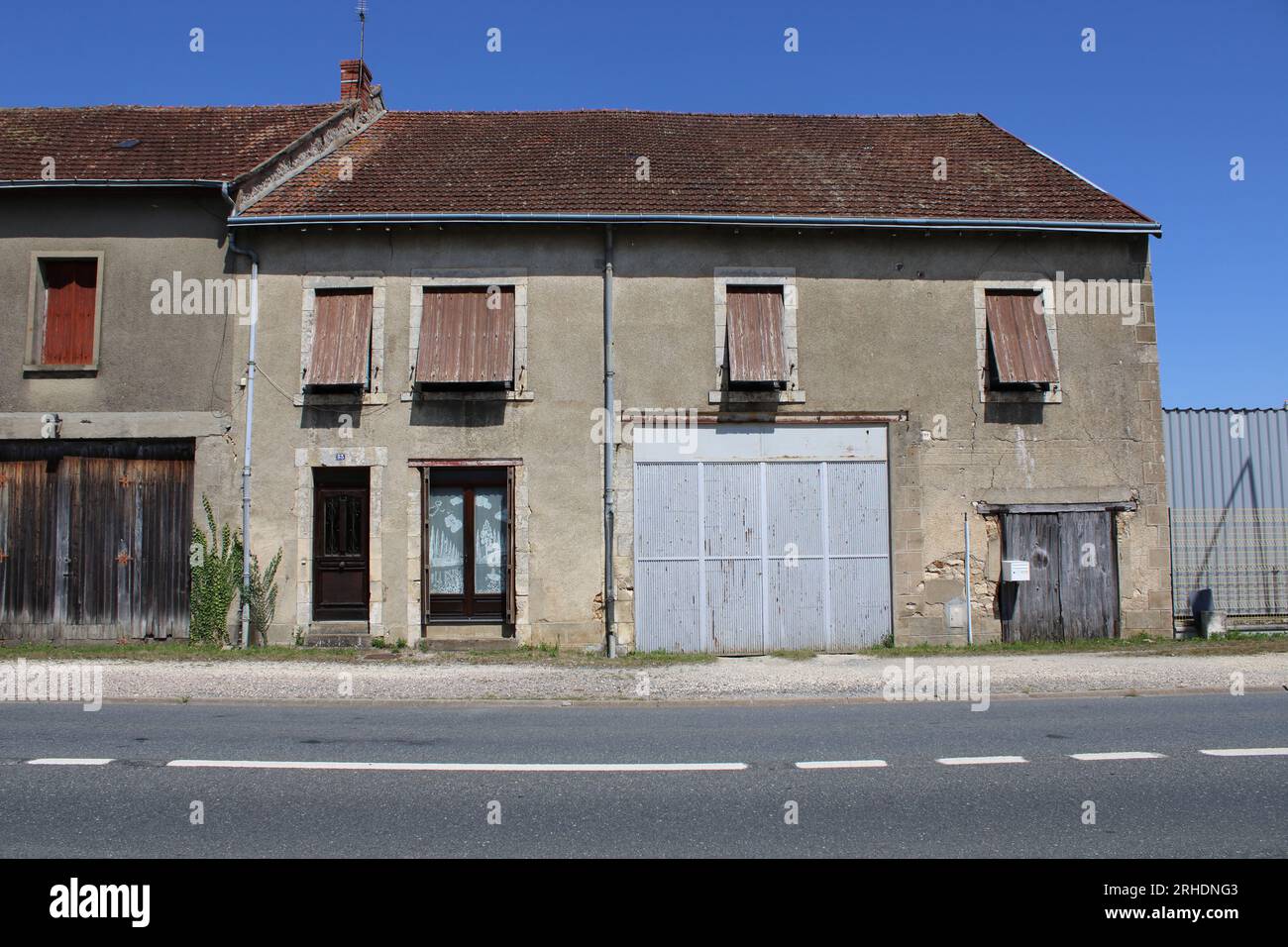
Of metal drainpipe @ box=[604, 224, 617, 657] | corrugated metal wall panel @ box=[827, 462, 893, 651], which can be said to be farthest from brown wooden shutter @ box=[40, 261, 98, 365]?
corrugated metal wall panel @ box=[827, 462, 893, 651]

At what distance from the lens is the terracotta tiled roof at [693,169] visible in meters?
14.8

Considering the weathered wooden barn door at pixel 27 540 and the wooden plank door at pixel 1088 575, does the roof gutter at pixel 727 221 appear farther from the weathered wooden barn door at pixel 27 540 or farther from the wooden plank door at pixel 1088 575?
the weathered wooden barn door at pixel 27 540

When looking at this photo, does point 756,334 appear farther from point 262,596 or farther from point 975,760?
point 975,760

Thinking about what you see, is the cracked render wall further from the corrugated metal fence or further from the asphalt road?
the asphalt road

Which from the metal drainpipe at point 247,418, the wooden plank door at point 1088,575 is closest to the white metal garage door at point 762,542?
the wooden plank door at point 1088,575

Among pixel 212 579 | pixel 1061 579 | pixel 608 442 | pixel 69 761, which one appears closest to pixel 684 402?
pixel 608 442

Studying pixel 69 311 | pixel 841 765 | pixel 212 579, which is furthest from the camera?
pixel 69 311

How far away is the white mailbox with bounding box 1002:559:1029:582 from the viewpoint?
14.2 metres

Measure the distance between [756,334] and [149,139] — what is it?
419 inches

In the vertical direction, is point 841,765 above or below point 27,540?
below

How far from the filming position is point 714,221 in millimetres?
14336

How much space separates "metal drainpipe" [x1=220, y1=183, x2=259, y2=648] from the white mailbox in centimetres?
1115

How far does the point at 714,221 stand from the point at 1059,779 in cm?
1008

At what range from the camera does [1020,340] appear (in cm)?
1474
